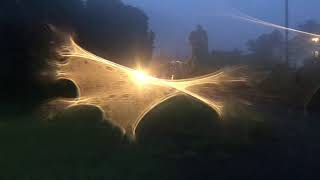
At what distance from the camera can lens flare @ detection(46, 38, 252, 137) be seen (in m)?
14.6

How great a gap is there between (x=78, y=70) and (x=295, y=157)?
6.36 meters

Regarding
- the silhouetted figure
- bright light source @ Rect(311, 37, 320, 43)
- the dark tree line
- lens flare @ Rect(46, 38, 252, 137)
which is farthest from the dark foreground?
bright light source @ Rect(311, 37, 320, 43)

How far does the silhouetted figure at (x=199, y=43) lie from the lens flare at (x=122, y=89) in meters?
9.21

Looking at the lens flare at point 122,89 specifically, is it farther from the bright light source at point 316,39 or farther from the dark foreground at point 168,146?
the bright light source at point 316,39

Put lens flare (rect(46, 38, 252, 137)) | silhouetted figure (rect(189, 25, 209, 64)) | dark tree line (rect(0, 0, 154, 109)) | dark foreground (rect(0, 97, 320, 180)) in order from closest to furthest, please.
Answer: dark foreground (rect(0, 97, 320, 180)) < lens flare (rect(46, 38, 252, 137)) < dark tree line (rect(0, 0, 154, 109)) < silhouetted figure (rect(189, 25, 209, 64))

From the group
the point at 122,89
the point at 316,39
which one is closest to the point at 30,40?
the point at 122,89

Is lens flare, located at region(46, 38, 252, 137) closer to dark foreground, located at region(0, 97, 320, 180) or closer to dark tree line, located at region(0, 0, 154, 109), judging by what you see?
dark foreground, located at region(0, 97, 320, 180)

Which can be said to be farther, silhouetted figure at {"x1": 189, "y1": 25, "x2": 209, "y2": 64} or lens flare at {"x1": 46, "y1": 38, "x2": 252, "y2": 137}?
silhouetted figure at {"x1": 189, "y1": 25, "x2": 209, "y2": 64}

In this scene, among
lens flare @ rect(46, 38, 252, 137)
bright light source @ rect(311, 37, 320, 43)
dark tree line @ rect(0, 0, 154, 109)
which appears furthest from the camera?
bright light source @ rect(311, 37, 320, 43)

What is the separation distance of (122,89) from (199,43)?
42.5 feet

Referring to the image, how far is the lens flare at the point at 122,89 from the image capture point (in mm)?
14617

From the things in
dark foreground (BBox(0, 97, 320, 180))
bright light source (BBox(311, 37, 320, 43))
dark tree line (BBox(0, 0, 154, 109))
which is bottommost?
dark foreground (BBox(0, 97, 320, 180))

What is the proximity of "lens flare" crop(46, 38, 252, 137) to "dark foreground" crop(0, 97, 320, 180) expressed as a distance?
0.31m

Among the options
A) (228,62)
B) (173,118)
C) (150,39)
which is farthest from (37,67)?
(150,39)
